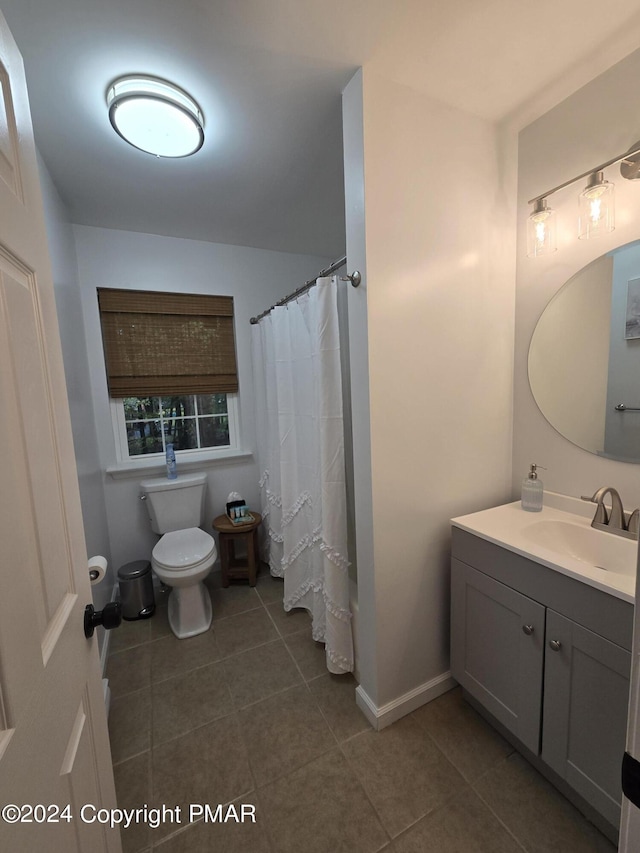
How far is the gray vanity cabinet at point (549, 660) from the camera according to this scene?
3.16 feet

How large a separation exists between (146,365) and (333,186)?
5.39 feet

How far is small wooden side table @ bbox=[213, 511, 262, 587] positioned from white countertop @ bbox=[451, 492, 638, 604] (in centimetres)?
151

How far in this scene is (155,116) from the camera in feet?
4.13

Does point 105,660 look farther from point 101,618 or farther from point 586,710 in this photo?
point 586,710

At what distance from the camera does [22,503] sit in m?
0.52

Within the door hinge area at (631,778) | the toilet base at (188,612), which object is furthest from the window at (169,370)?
the door hinge area at (631,778)

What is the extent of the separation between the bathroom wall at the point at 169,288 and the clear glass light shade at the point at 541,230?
5.97 feet

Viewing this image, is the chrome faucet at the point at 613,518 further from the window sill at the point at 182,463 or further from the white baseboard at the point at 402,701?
the window sill at the point at 182,463

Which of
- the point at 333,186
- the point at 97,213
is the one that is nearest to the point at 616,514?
the point at 333,186

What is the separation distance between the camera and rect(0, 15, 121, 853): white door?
1.48 feet

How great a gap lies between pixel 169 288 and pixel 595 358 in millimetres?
2504

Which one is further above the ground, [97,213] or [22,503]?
[97,213]

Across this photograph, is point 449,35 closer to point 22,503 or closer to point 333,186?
point 333,186

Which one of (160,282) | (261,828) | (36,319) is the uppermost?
(160,282)
